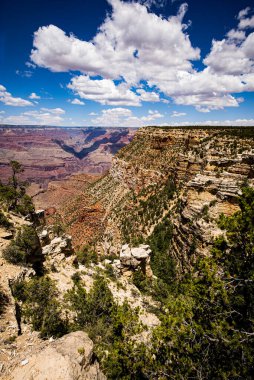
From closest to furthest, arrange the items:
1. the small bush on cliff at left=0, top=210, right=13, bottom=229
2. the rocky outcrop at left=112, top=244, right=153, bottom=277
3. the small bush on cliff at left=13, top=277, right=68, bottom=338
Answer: the small bush on cliff at left=13, top=277, right=68, bottom=338
the small bush on cliff at left=0, top=210, right=13, bottom=229
the rocky outcrop at left=112, top=244, right=153, bottom=277

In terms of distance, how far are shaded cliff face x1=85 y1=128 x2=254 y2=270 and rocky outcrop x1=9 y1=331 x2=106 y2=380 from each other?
15.1 metres

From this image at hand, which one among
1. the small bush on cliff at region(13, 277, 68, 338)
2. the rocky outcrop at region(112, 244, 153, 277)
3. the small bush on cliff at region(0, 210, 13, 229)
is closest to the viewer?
the small bush on cliff at region(13, 277, 68, 338)

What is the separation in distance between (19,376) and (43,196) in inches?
4934

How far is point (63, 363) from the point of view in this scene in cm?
730

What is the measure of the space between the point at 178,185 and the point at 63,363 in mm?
38506

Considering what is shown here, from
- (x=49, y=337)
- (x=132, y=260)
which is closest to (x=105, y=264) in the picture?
(x=132, y=260)

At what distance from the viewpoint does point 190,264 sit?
24844 mm

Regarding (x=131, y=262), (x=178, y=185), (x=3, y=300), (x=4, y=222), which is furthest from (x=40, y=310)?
(x=178, y=185)

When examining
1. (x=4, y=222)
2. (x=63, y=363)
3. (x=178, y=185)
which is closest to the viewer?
(x=63, y=363)

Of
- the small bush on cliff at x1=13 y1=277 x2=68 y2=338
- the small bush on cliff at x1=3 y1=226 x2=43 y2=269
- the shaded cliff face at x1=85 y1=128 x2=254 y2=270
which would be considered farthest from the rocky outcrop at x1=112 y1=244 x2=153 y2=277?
the small bush on cliff at x1=13 y1=277 x2=68 y2=338

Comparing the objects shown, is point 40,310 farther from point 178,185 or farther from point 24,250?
point 178,185

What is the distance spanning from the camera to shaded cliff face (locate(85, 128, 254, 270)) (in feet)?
81.4

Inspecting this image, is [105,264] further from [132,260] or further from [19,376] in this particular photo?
[19,376]

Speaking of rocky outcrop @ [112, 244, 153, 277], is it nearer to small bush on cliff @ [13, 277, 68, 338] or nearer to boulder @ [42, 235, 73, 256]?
boulder @ [42, 235, 73, 256]
